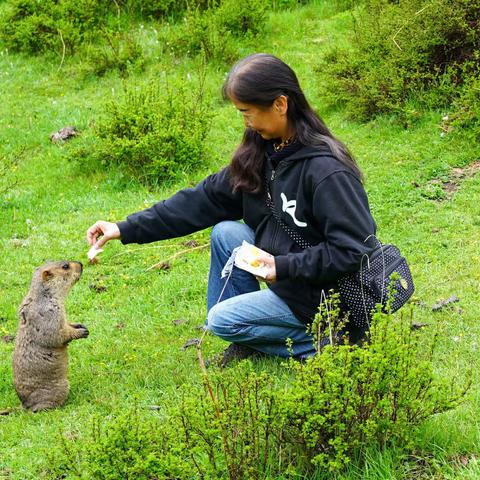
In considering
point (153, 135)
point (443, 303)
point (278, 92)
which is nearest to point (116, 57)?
point (153, 135)

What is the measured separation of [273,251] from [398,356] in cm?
127

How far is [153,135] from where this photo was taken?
906 cm

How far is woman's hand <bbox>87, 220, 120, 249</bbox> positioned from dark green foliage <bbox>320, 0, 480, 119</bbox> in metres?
4.53

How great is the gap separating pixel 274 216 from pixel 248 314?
1.83ft

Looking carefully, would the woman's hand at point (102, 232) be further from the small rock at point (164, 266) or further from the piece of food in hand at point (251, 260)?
the small rock at point (164, 266)

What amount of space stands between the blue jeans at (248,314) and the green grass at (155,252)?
21cm

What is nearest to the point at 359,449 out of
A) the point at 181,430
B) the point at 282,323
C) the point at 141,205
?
the point at 181,430

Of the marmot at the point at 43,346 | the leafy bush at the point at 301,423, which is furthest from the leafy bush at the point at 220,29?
the leafy bush at the point at 301,423

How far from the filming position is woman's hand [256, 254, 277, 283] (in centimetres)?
438

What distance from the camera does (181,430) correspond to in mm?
3588

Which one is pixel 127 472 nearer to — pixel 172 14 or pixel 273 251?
pixel 273 251

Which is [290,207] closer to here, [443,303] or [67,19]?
[443,303]

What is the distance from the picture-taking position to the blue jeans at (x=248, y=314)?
4715 millimetres

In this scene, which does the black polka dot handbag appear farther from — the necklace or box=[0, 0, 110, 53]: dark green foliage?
box=[0, 0, 110, 53]: dark green foliage
